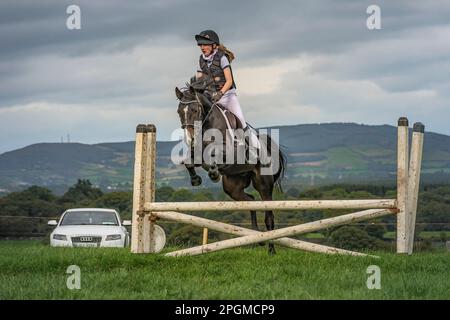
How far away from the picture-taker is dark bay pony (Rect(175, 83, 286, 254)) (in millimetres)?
13062

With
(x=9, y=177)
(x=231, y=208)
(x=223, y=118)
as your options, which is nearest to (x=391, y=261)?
(x=231, y=208)

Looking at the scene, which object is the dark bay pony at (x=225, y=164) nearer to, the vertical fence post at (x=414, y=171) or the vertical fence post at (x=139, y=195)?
the vertical fence post at (x=139, y=195)

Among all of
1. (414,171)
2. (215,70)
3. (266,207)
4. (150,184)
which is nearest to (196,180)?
(150,184)

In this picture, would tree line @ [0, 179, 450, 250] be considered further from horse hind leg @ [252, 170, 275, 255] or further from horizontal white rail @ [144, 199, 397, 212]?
horizontal white rail @ [144, 199, 397, 212]

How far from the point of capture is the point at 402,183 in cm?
1254

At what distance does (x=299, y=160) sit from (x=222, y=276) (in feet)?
496

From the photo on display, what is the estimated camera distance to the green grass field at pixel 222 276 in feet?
30.2

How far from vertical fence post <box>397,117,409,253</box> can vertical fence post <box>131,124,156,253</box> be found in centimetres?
363

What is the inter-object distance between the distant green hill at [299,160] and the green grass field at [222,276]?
10235cm

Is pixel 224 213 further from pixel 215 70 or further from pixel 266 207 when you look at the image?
pixel 266 207

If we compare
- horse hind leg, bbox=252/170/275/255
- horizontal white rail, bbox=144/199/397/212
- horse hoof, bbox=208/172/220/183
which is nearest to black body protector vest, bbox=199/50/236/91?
horse hoof, bbox=208/172/220/183

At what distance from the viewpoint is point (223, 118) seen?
13648 mm

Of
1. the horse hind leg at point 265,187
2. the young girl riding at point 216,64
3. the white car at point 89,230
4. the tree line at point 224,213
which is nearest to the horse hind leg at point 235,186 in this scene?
the horse hind leg at point 265,187
